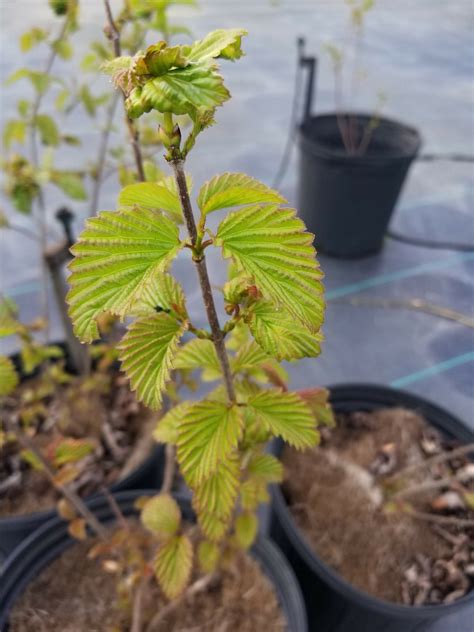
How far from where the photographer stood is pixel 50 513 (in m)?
1.11

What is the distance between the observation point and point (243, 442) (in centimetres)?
62

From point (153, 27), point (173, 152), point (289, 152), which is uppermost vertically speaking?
point (153, 27)

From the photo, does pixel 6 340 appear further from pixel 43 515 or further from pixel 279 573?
pixel 279 573

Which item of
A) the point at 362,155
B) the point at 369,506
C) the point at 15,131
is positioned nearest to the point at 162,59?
the point at 15,131

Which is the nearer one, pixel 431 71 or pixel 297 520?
pixel 297 520

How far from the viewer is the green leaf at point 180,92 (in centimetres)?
32

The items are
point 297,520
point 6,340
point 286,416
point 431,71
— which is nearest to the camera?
point 286,416

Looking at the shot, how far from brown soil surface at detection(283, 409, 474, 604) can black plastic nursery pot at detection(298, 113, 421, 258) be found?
114cm

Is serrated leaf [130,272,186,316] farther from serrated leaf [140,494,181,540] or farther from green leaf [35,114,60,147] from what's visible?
green leaf [35,114,60,147]

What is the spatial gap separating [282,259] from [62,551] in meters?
0.98

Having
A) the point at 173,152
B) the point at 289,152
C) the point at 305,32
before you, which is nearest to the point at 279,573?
the point at 173,152

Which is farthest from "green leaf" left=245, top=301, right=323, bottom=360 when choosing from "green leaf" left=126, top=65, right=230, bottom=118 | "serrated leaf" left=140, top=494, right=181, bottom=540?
"serrated leaf" left=140, top=494, right=181, bottom=540

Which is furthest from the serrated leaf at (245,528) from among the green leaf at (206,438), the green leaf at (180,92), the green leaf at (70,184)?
the green leaf at (70,184)

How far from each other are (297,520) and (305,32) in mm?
4992
